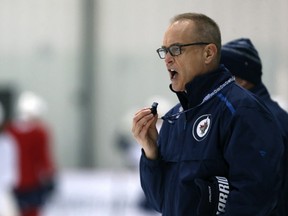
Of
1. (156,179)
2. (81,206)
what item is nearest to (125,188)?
(81,206)

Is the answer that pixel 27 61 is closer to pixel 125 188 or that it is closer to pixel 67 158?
pixel 67 158

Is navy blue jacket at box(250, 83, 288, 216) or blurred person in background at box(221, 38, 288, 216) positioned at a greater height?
blurred person in background at box(221, 38, 288, 216)

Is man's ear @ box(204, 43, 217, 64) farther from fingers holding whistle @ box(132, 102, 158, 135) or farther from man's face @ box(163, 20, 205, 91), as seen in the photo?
fingers holding whistle @ box(132, 102, 158, 135)

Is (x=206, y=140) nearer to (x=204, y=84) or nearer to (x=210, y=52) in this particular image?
(x=204, y=84)

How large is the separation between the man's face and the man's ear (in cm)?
1

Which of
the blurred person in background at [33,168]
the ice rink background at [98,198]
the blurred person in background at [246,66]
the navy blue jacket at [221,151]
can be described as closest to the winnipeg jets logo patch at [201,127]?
the navy blue jacket at [221,151]

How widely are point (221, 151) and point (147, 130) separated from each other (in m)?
0.36

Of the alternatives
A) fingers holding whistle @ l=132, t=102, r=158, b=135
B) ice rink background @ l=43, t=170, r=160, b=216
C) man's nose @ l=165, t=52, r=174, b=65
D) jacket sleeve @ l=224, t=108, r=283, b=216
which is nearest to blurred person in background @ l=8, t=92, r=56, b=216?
ice rink background @ l=43, t=170, r=160, b=216

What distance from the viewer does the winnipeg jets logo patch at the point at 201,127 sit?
2.73 meters

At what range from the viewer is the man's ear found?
277 cm

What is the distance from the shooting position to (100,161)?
14.0 meters

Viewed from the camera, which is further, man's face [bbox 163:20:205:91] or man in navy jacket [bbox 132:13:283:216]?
man's face [bbox 163:20:205:91]

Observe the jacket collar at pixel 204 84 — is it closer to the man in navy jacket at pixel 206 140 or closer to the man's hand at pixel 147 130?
the man in navy jacket at pixel 206 140

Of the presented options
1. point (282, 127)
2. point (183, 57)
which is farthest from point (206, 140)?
point (282, 127)
